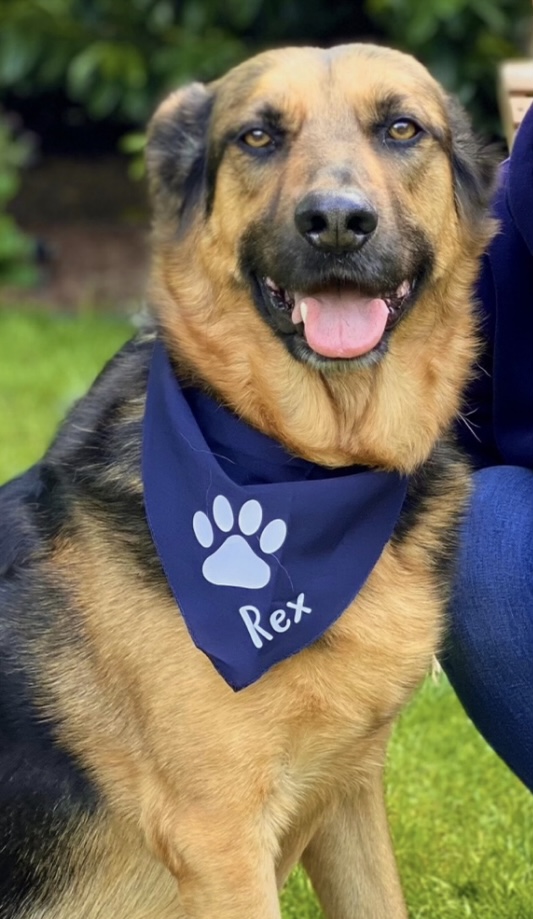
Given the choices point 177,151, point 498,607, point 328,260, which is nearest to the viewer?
point 328,260

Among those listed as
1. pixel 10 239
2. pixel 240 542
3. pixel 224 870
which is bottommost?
pixel 10 239

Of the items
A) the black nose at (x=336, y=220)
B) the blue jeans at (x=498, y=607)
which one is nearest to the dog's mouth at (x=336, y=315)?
the black nose at (x=336, y=220)

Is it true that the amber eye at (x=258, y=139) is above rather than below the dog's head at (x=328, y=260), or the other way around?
above

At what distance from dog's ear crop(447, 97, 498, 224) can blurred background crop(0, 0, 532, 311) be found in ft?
14.3

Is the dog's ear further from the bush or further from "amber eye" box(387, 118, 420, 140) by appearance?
the bush

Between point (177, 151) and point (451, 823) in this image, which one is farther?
point (451, 823)

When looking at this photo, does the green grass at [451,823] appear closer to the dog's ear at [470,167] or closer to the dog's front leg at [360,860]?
the dog's front leg at [360,860]

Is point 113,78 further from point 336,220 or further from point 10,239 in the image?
point 336,220

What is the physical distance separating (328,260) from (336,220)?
0.10 metres

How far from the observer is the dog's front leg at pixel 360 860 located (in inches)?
118

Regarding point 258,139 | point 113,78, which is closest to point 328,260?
point 258,139

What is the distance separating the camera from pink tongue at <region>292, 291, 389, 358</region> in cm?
270

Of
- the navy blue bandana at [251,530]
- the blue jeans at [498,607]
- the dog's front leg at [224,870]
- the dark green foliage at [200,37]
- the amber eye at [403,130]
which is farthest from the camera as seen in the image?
the dark green foliage at [200,37]

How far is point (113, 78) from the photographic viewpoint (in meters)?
9.12
